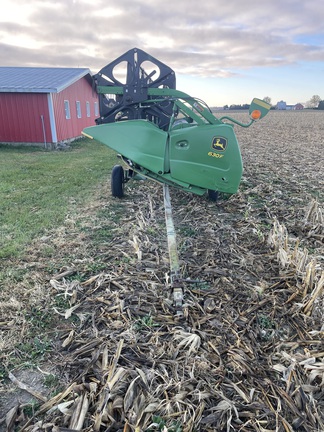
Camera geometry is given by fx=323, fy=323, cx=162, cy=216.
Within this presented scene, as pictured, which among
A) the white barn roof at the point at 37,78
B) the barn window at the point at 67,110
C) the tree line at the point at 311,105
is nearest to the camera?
the white barn roof at the point at 37,78

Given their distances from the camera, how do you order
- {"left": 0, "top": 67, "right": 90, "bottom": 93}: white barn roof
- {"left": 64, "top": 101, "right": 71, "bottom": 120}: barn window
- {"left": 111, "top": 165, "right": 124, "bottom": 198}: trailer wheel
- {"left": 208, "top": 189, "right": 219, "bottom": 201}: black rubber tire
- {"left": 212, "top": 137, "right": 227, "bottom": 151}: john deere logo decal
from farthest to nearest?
{"left": 64, "top": 101, "right": 71, "bottom": 120}: barn window, {"left": 0, "top": 67, "right": 90, "bottom": 93}: white barn roof, {"left": 111, "top": 165, "right": 124, "bottom": 198}: trailer wheel, {"left": 208, "top": 189, "right": 219, "bottom": 201}: black rubber tire, {"left": 212, "top": 137, "right": 227, "bottom": 151}: john deere logo decal

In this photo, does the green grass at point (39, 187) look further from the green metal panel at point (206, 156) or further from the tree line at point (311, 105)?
the tree line at point (311, 105)

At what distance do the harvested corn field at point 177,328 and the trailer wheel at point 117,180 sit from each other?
1.62 metres

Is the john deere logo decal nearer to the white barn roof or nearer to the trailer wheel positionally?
the trailer wheel

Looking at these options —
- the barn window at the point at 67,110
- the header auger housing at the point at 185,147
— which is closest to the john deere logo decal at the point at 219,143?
the header auger housing at the point at 185,147

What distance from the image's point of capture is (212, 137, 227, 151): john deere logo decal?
5.37 m

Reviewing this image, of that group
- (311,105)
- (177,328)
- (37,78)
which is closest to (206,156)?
(177,328)

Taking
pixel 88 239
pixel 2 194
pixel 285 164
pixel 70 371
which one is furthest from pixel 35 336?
pixel 285 164

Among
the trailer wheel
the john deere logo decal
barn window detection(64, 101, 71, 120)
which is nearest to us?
the john deere logo decal

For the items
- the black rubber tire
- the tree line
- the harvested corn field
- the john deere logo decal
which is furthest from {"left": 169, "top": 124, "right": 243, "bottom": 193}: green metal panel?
the tree line

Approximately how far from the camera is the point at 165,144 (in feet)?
17.8

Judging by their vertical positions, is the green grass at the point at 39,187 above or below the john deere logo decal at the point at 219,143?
below

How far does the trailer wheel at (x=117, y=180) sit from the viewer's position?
21.7 feet

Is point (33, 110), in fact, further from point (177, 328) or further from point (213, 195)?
point (177, 328)
